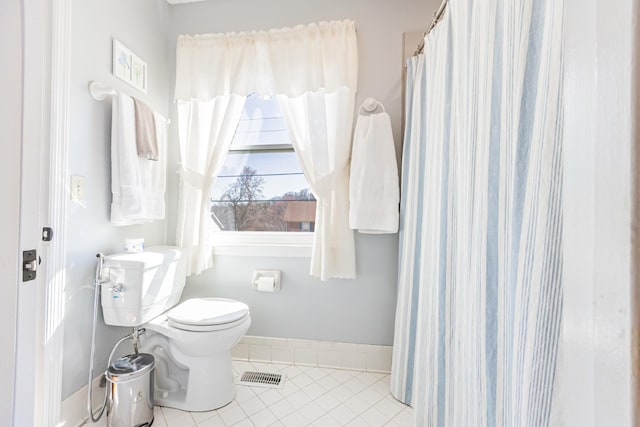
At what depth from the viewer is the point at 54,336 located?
46.0 inches

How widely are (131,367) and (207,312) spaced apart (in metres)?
0.39

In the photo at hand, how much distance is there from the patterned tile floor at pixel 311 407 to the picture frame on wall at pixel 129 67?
5.87ft

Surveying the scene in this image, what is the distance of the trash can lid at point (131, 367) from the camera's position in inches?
49.1

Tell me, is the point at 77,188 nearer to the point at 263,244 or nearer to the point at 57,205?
the point at 57,205

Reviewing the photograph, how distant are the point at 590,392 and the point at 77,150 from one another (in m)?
1.77

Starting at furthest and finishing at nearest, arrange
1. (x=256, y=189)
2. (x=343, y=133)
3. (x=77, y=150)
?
(x=256, y=189)
(x=343, y=133)
(x=77, y=150)

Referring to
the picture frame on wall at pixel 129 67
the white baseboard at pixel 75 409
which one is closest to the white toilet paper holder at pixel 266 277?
the white baseboard at pixel 75 409

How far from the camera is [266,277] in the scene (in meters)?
1.83

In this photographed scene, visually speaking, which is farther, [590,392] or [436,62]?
[436,62]

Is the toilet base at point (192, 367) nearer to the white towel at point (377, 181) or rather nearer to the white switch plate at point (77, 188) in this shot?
the white switch plate at point (77, 188)

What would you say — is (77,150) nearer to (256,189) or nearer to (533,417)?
(256,189)

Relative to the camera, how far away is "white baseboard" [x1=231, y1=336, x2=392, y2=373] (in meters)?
1.78

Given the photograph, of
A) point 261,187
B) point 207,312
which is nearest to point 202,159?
point 261,187

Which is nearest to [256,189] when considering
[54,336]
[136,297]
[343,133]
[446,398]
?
[343,133]
